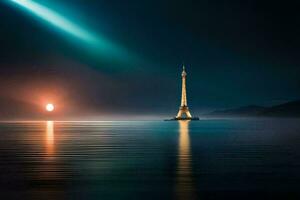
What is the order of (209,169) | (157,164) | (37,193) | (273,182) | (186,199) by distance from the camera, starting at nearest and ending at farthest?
1. (186,199)
2. (37,193)
3. (273,182)
4. (209,169)
5. (157,164)

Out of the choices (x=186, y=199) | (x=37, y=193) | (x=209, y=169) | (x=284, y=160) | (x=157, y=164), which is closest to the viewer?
(x=186, y=199)

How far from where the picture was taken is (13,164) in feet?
121

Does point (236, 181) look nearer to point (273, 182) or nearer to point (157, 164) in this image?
point (273, 182)

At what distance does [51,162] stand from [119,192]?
16444 millimetres

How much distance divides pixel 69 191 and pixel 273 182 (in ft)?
37.1

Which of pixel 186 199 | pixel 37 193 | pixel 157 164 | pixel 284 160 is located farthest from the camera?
pixel 284 160

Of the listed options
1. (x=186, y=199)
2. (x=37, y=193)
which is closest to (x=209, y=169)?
(x=186, y=199)

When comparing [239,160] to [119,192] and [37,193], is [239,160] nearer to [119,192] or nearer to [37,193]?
[119,192]

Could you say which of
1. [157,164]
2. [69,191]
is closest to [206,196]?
[69,191]

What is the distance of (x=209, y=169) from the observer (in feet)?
109

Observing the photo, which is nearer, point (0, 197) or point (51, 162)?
point (0, 197)

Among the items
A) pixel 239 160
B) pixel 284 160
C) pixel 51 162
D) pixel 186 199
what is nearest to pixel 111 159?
pixel 51 162

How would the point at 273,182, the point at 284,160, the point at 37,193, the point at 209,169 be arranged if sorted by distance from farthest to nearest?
the point at 284,160 < the point at 209,169 < the point at 273,182 < the point at 37,193

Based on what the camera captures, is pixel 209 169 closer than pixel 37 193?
No
